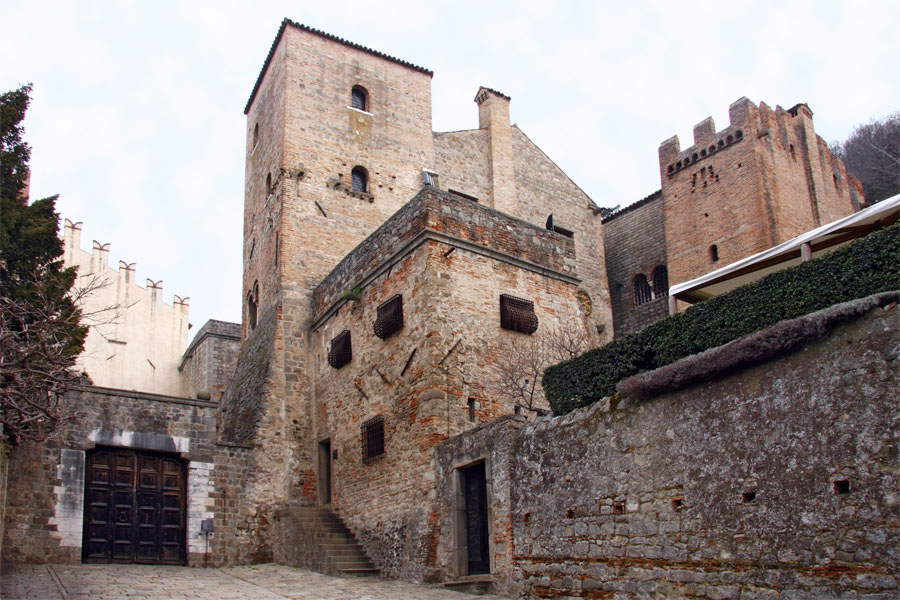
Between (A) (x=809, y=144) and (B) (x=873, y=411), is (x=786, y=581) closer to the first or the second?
(B) (x=873, y=411)

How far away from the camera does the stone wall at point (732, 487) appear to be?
8.38 m

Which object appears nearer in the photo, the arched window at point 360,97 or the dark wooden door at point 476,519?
the dark wooden door at point 476,519

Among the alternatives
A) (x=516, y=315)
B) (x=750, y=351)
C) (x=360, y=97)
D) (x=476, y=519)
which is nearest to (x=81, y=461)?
(x=476, y=519)

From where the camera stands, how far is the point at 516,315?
1752 cm

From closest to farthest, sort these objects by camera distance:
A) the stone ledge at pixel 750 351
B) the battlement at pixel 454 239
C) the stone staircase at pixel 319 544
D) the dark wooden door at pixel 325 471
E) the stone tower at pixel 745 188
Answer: the stone ledge at pixel 750 351, the stone staircase at pixel 319 544, the battlement at pixel 454 239, the dark wooden door at pixel 325 471, the stone tower at pixel 745 188

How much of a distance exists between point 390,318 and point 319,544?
15.2 feet

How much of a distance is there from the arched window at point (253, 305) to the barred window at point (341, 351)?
524 cm

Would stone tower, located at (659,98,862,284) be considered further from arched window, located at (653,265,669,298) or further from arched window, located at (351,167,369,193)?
arched window, located at (351,167,369,193)

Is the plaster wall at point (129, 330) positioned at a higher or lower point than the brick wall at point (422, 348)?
higher

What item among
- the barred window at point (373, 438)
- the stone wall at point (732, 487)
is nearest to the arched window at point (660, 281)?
the barred window at point (373, 438)

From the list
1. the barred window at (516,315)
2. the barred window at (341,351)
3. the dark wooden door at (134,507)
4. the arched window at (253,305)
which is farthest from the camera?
the arched window at (253,305)

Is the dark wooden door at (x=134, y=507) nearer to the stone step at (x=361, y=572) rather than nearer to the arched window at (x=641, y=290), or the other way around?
the stone step at (x=361, y=572)

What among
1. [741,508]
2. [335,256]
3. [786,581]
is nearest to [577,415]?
[741,508]

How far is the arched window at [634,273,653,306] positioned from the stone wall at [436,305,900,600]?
17713 mm
